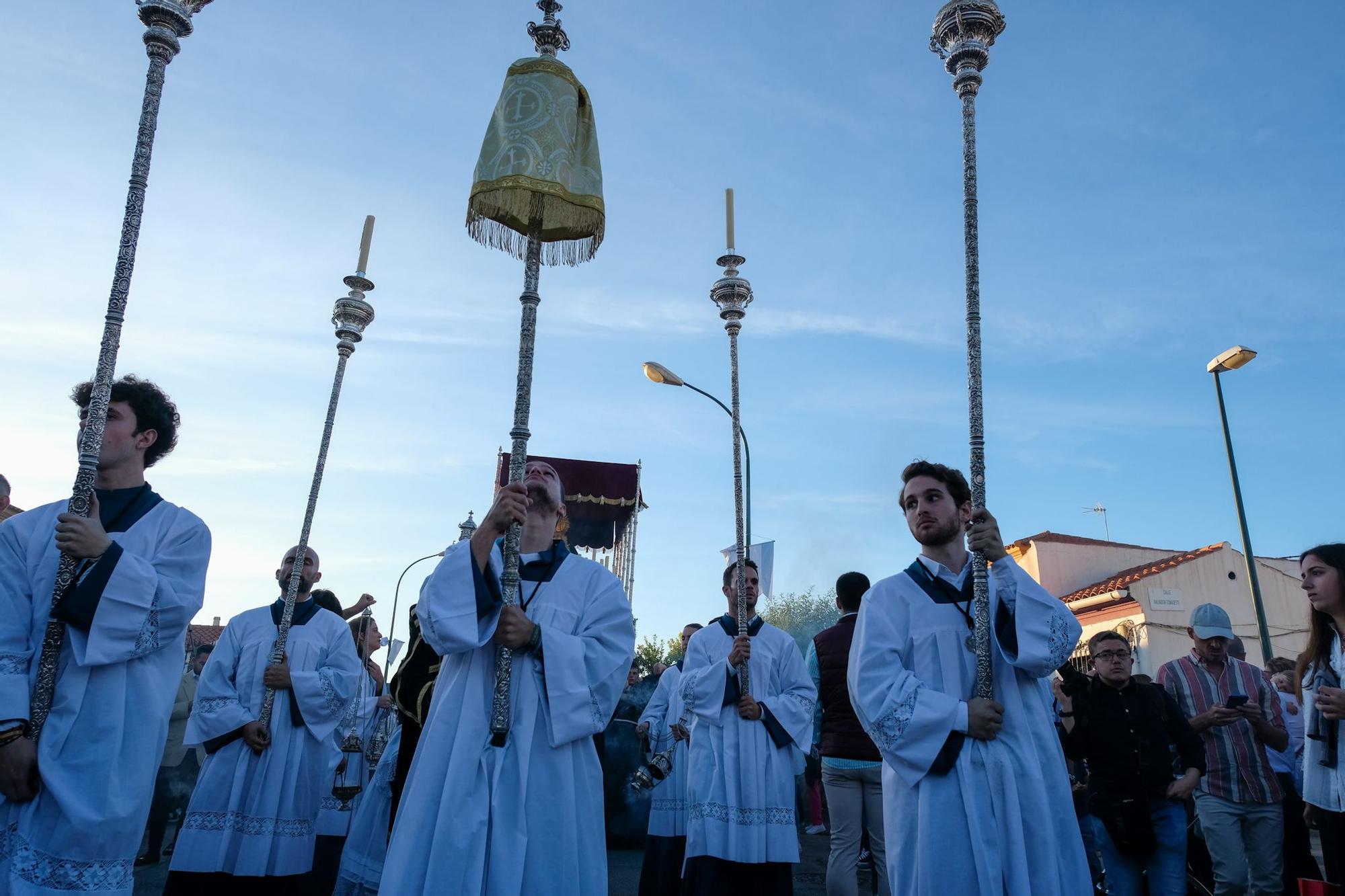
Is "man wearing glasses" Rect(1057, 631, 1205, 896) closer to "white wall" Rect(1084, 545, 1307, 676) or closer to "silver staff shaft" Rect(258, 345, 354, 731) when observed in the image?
"silver staff shaft" Rect(258, 345, 354, 731)

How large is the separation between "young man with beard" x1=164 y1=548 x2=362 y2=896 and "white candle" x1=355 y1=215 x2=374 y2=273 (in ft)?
6.86

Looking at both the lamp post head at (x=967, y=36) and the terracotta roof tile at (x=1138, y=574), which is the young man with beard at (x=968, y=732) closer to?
the lamp post head at (x=967, y=36)

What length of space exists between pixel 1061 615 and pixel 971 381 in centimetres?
102

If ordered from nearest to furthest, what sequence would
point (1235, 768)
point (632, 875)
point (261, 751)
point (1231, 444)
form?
point (261, 751) < point (1235, 768) < point (632, 875) < point (1231, 444)

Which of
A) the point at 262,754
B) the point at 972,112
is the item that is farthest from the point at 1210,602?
the point at 262,754

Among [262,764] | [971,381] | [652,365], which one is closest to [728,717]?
[262,764]

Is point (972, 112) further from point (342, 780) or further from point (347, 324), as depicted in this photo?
point (342, 780)

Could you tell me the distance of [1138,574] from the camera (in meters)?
25.5

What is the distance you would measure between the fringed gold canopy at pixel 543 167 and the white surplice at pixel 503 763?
1.58 metres

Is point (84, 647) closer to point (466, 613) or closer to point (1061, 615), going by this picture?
point (466, 613)

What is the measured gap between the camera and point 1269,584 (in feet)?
84.1

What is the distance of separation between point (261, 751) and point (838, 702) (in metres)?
3.76

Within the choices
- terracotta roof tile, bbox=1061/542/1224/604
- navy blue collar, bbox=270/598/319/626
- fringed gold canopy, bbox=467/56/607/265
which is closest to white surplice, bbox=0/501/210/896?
fringed gold canopy, bbox=467/56/607/265

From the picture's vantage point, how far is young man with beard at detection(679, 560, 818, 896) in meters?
6.14
